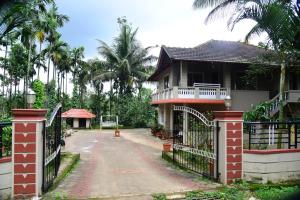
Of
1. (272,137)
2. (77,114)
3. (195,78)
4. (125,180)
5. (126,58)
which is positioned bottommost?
(125,180)

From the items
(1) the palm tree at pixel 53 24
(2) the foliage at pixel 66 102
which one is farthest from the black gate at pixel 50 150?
(2) the foliage at pixel 66 102

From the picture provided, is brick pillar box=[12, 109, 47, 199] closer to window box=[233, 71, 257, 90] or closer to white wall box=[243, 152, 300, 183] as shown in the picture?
white wall box=[243, 152, 300, 183]

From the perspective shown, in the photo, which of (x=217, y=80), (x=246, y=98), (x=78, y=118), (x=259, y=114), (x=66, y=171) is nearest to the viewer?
(x=66, y=171)

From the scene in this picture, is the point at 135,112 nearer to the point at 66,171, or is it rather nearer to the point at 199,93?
the point at 199,93

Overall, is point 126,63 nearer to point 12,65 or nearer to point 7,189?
point 12,65

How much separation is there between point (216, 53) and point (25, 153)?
51.9 ft

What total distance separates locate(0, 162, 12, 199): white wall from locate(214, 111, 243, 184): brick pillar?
4658 mm

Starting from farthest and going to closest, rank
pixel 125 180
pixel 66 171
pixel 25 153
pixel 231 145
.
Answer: pixel 66 171 → pixel 125 180 → pixel 231 145 → pixel 25 153

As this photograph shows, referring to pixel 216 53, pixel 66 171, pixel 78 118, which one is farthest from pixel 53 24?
pixel 66 171

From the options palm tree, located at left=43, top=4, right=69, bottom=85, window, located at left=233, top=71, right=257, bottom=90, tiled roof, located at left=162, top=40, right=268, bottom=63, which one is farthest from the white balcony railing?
palm tree, located at left=43, top=4, right=69, bottom=85

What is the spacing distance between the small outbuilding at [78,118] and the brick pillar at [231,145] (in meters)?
27.2

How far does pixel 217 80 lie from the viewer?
21109 mm

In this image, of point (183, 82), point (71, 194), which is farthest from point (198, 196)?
point (183, 82)

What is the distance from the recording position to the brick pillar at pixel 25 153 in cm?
645
